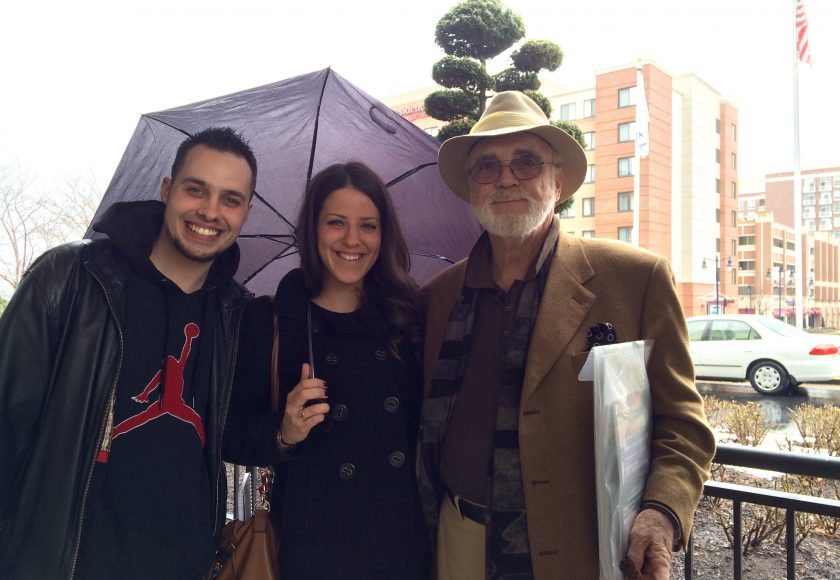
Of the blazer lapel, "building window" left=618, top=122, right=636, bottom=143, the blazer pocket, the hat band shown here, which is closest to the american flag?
"building window" left=618, top=122, right=636, bottom=143

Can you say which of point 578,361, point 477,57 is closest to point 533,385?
→ point 578,361

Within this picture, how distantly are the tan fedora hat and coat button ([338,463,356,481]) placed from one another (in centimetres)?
135

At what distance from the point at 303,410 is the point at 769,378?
44.5 feet

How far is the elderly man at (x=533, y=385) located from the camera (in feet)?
5.79

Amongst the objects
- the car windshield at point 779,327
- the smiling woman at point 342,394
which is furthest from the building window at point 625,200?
the smiling woman at point 342,394

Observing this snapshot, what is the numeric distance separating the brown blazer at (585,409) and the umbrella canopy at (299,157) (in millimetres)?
1373

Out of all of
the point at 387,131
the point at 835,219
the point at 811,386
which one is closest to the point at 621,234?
the point at 811,386

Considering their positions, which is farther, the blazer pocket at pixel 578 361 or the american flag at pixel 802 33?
the american flag at pixel 802 33

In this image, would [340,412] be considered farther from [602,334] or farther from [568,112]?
[568,112]

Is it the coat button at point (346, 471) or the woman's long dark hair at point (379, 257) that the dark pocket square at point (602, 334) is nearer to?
the woman's long dark hair at point (379, 257)

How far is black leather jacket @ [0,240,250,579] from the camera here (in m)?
1.75

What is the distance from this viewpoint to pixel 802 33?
1950 centimetres

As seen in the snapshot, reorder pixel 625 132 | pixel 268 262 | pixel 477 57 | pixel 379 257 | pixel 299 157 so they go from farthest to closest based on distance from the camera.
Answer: pixel 625 132
pixel 477 57
pixel 268 262
pixel 299 157
pixel 379 257

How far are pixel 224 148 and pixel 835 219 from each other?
155m
